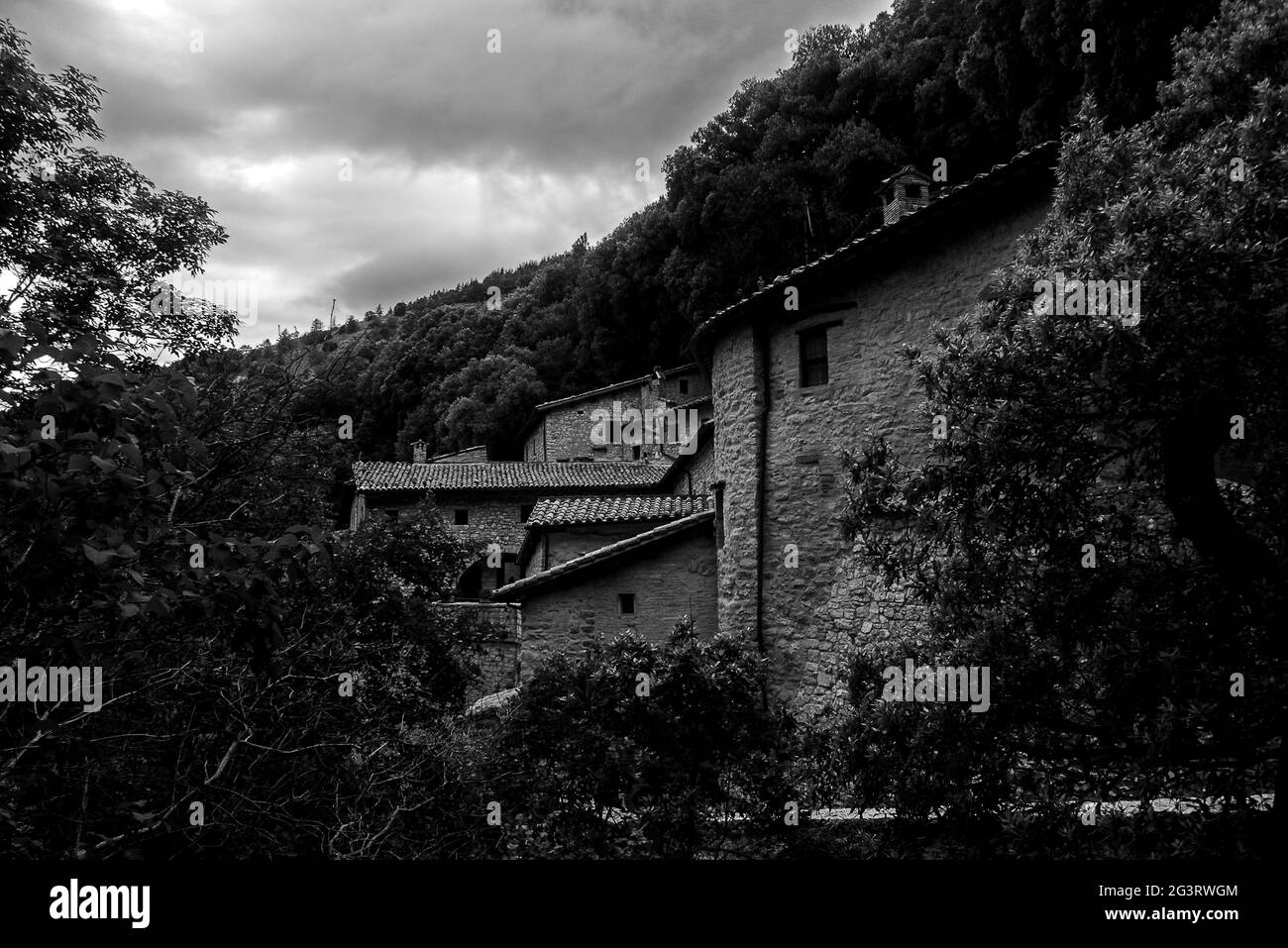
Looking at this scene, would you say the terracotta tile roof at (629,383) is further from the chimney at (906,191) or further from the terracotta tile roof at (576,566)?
→ the terracotta tile roof at (576,566)

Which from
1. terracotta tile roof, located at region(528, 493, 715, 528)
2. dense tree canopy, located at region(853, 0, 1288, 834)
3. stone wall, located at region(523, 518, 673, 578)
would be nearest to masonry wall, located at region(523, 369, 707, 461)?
terracotta tile roof, located at region(528, 493, 715, 528)

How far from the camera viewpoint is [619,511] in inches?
746

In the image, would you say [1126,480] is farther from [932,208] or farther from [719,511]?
[719,511]

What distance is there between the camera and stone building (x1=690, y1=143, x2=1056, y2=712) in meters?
11.3

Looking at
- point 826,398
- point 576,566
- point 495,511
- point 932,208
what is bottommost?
point 576,566

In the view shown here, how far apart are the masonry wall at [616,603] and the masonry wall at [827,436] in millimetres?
788

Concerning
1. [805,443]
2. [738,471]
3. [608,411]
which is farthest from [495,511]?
[805,443]

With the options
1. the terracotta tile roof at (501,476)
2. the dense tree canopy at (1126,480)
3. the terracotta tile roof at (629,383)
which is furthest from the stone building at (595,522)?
the terracotta tile roof at (629,383)

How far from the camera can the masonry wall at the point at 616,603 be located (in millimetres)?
15312

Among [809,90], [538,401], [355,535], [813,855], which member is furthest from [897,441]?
[538,401]

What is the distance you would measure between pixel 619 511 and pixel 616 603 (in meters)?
3.91

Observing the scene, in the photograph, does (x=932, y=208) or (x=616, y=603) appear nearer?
A: (x=932, y=208)

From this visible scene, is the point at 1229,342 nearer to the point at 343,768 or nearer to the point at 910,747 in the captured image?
the point at 910,747
